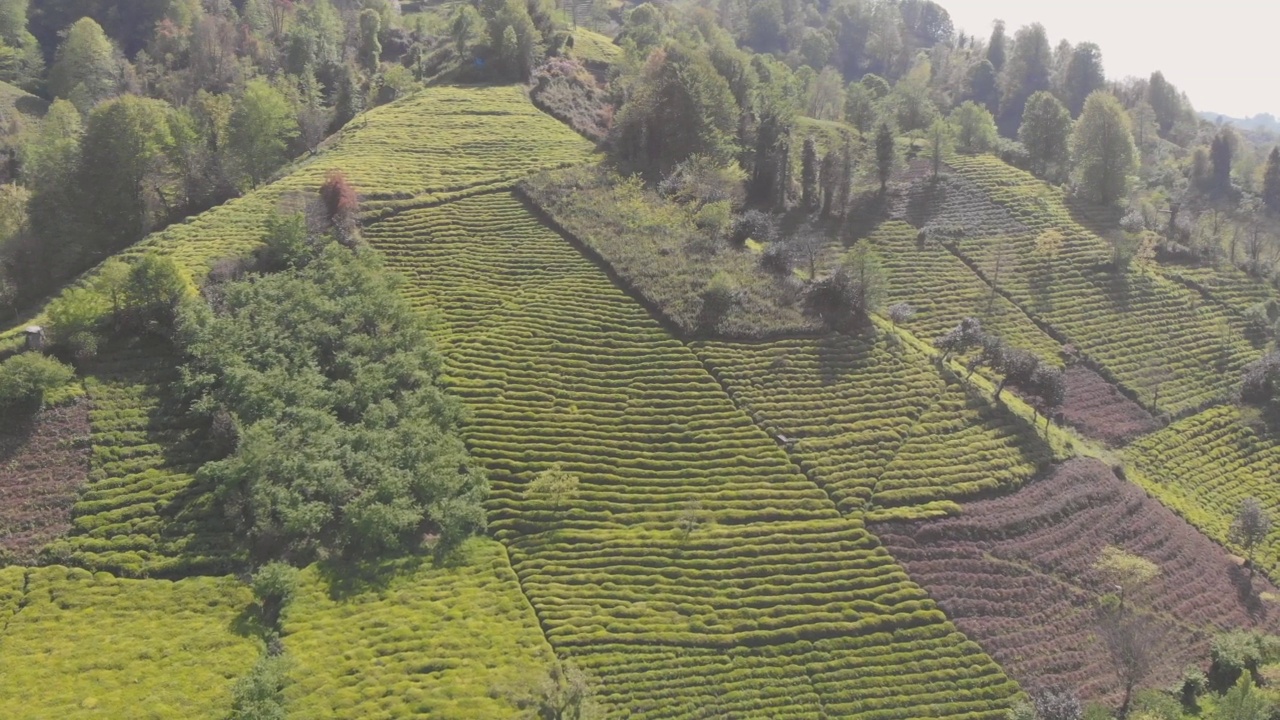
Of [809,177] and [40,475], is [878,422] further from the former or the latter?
[40,475]

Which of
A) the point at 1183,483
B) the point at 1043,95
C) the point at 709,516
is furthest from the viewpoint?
the point at 1043,95

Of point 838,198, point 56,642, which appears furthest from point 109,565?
point 838,198

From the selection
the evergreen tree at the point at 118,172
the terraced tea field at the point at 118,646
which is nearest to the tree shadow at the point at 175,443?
the terraced tea field at the point at 118,646

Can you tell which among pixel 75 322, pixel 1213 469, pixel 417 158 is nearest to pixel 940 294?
pixel 1213 469

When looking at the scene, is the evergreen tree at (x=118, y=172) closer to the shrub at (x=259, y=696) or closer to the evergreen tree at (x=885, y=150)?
the shrub at (x=259, y=696)

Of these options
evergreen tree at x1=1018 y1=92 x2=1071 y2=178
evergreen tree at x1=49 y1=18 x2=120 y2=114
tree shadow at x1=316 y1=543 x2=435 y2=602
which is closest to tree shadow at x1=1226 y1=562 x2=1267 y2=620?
tree shadow at x1=316 y1=543 x2=435 y2=602

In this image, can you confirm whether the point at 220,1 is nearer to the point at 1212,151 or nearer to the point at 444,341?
the point at 444,341
